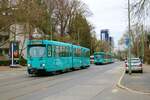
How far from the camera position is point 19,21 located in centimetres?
5866

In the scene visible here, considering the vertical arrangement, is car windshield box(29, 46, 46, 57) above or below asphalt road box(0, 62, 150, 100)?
above

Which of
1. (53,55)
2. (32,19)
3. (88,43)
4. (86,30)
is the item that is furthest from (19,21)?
(88,43)

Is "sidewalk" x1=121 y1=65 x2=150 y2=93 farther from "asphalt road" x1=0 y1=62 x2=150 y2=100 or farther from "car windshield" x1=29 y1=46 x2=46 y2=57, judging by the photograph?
"car windshield" x1=29 y1=46 x2=46 y2=57

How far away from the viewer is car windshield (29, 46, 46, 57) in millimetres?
36031

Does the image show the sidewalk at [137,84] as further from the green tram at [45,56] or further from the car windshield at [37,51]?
the car windshield at [37,51]

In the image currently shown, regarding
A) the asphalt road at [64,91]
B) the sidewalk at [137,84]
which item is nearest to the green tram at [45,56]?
the asphalt road at [64,91]

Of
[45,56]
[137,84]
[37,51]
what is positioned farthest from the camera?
[37,51]

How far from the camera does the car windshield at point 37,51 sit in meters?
36.0

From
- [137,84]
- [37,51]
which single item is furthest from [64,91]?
[37,51]

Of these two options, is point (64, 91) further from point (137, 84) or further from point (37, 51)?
point (37, 51)

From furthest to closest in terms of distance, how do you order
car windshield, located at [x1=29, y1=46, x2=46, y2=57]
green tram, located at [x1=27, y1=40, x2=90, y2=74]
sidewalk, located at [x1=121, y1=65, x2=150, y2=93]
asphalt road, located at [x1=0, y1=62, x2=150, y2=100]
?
car windshield, located at [x1=29, y1=46, x2=46, y2=57] < green tram, located at [x1=27, y1=40, x2=90, y2=74] < sidewalk, located at [x1=121, y1=65, x2=150, y2=93] < asphalt road, located at [x1=0, y1=62, x2=150, y2=100]

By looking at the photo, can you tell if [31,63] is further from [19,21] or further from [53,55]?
[19,21]

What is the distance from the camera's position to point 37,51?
119 feet

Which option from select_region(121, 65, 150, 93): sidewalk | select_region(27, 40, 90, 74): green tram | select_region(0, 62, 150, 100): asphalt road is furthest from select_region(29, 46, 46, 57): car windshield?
select_region(121, 65, 150, 93): sidewalk
